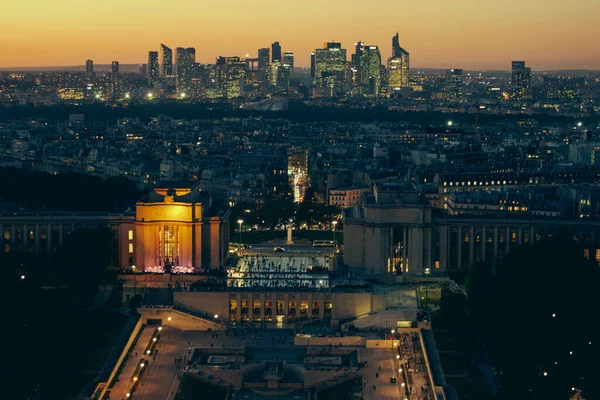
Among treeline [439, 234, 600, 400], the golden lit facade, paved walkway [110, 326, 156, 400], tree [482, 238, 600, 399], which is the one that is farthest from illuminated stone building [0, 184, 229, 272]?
tree [482, 238, 600, 399]

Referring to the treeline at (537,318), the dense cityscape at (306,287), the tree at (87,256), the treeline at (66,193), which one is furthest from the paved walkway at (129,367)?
the treeline at (66,193)

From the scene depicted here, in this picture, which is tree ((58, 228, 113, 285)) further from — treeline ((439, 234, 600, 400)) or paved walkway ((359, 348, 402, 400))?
treeline ((439, 234, 600, 400))

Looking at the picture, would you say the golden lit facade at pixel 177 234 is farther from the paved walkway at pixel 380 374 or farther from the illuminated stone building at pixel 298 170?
the illuminated stone building at pixel 298 170

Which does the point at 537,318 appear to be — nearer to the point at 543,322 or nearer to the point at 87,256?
the point at 543,322

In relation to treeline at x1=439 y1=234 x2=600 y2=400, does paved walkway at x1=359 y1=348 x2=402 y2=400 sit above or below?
below

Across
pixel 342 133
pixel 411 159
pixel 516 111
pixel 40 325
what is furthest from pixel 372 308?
pixel 516 111

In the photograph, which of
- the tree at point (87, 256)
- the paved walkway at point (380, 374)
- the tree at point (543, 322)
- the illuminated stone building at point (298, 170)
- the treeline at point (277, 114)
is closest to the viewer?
the tree at point (543, 322)

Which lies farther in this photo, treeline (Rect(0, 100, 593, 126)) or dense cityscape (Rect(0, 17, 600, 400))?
treeline (Rect(0, 100, 593, 126))

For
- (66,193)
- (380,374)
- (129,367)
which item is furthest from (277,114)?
(380,374)
